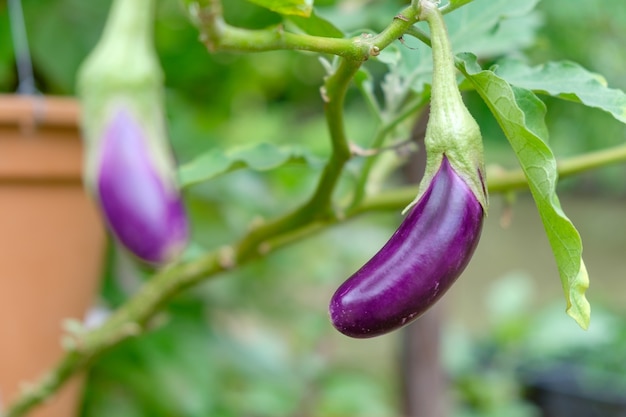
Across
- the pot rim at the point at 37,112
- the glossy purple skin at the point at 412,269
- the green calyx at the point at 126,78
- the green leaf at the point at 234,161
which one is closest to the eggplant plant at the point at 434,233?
the glossy purple skin at the point at 412,269

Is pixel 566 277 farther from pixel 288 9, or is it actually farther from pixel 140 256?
pixel 140 256

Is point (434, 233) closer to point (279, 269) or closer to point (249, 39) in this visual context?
point (249, 39)

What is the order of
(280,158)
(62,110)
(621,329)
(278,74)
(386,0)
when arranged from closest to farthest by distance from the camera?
1. (280,158)
2. (62,110)
3. (386,0)
4. (278,74)
5. (621,329)

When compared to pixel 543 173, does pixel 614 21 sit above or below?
below

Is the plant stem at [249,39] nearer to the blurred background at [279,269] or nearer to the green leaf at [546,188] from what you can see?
the green leaf at [546,188]

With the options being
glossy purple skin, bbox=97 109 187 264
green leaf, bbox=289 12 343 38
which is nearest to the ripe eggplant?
glossy purple skin, bbox=97 109 187 264

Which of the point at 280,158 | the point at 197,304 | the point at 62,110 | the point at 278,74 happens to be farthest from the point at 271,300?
the point at 280,158

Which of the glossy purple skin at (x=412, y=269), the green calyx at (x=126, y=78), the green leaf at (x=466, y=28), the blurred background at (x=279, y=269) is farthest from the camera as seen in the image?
the blurred background at (x=279, y=269)

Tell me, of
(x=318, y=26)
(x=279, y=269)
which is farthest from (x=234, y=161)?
(x=279, y=269)
